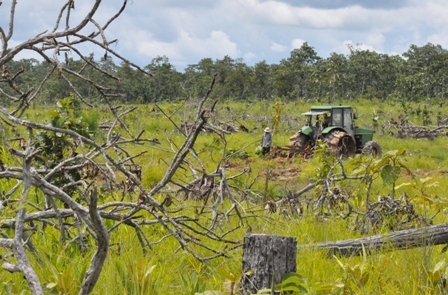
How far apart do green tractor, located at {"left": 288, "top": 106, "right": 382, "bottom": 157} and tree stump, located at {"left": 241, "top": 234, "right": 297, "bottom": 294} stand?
12.3m

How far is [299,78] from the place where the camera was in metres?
47.5

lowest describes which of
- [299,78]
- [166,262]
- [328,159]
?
[166,262]

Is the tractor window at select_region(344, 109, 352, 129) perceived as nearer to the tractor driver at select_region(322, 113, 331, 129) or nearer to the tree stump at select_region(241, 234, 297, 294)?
the tractor driver at select_region(322, 113, 331, 129)

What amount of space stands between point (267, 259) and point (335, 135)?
12.9m

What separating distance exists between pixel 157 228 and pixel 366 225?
1784 mm

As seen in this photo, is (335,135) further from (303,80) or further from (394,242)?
(303,80)

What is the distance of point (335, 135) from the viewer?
49.7 ft

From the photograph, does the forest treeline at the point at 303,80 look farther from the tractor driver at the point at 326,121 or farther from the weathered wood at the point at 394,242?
the weathered wood at the point at 394,242

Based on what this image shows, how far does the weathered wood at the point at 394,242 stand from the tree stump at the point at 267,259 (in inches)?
38.3

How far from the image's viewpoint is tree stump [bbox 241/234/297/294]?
8.50 ft

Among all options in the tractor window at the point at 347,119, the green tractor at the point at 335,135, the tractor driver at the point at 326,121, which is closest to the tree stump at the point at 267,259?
the green tractor at the point at 335,135

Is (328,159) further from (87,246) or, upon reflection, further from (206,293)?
(206,293)

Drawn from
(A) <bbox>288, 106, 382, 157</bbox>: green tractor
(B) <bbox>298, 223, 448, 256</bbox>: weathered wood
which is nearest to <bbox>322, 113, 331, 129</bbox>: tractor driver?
(A) <bbox>288, 106, 382, 157</bbox>: green tractor

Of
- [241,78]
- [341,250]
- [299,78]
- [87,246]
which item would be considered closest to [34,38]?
[87,246]
